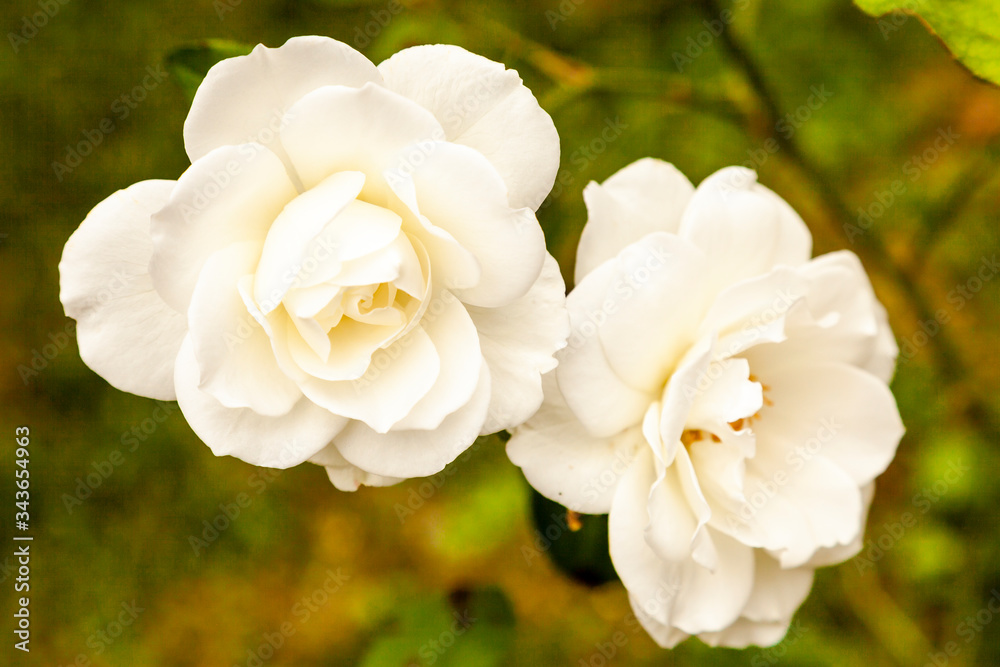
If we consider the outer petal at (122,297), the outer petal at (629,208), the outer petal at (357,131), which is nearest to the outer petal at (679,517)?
the outer petal at (629,208)

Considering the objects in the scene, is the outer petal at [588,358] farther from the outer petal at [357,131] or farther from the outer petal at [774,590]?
the outer petal at [774,590]

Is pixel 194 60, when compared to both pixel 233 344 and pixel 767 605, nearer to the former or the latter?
pixel 233 344

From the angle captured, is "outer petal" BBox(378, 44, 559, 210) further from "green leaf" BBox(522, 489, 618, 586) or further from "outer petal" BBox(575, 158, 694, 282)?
"green leaf" BBox(522, 489, 618, 586)

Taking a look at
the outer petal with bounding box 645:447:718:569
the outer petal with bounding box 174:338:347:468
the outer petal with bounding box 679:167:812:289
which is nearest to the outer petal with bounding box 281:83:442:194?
the outer petal with bounding box 174:338:347:468

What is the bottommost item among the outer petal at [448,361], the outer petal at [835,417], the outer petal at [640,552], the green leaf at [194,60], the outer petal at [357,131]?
the outer petal at [835,417]

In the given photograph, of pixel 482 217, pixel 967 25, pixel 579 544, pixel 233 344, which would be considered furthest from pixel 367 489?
pixel 967 25
